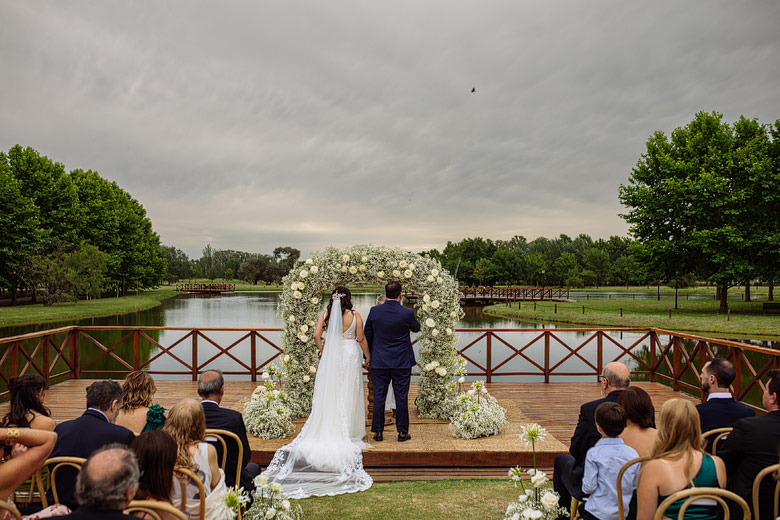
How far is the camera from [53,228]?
34344 mm

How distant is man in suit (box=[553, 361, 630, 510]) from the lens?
311cm

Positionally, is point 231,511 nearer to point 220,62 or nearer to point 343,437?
point 343,437

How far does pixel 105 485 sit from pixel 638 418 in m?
2.97

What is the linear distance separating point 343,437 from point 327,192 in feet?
76.4

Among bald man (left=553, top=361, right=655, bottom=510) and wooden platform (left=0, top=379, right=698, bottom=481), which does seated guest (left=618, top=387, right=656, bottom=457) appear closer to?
bald man (left=553, top=361, right=655, bottom=510)

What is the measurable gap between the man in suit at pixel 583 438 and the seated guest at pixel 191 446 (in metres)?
2.50

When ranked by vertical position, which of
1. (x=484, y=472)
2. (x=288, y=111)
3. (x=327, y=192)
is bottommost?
(x=484, y=472)

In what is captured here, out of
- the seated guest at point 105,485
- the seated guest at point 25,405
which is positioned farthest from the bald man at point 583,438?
the seated guest at point 25,405

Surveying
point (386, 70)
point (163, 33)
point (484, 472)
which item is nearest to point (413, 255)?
point (484, 472)

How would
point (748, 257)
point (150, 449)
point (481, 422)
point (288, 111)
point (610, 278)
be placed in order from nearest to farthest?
point (150, 449), point (481, 422), point (288, 111), point (748, 257), point (610, 278)

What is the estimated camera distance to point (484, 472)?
5094mm

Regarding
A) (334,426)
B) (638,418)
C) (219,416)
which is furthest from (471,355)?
(219,416)

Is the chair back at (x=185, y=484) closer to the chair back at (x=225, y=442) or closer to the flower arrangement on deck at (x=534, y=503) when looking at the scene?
the chair back at (x=225, y=442)

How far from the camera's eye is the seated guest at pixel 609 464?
270 cm
